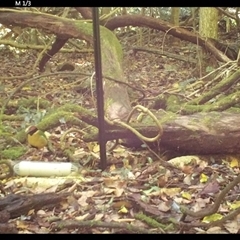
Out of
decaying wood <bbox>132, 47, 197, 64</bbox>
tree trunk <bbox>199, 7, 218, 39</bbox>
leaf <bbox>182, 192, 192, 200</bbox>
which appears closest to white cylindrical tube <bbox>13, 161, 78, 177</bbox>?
leaf <bbox>182, 192, 192, 200</bbox>

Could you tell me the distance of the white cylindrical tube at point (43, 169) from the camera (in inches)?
71.6

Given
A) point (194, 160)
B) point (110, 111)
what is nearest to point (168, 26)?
point (110, 111)

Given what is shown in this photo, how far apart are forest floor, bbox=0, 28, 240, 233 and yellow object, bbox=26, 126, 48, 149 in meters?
0.02

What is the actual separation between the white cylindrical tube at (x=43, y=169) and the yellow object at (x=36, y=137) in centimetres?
7

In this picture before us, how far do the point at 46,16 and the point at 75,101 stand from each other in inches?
13.8

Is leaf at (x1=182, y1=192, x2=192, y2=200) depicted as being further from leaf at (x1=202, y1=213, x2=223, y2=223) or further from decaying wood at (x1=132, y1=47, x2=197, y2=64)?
decaying wood at (x1=132, y1=47, x2=197, y2=64)

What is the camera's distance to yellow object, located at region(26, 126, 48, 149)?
186 centimetres

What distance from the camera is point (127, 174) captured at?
5.92 ft

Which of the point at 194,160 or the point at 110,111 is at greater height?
the point at 110,111

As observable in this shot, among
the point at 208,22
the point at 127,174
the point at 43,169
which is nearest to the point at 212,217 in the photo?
the point at 127,174

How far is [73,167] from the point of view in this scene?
5.99 feet

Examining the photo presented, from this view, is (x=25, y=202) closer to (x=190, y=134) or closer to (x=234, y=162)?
(x=190, y=134)

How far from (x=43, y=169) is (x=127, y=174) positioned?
297 millimetres
